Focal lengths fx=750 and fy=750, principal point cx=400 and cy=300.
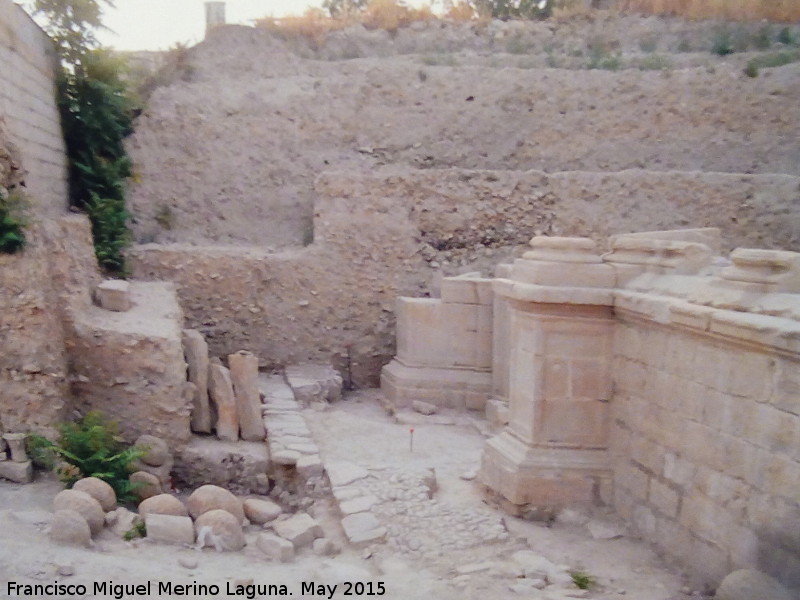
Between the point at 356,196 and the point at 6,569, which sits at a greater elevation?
the point at 356,196

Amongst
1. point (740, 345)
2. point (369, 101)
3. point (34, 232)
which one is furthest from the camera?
point (369, 101)

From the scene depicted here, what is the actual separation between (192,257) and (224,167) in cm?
262

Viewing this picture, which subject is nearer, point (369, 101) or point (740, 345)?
point (740, 345)

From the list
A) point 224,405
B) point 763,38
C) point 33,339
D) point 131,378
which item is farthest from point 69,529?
point 763,38

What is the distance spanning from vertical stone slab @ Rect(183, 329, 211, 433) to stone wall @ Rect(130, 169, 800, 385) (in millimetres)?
2593

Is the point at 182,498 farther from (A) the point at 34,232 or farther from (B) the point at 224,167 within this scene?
(B) the point at 224,167

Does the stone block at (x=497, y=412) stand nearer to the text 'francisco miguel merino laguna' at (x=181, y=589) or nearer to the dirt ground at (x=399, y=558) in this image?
the dirt ground at (x=399, y=558)

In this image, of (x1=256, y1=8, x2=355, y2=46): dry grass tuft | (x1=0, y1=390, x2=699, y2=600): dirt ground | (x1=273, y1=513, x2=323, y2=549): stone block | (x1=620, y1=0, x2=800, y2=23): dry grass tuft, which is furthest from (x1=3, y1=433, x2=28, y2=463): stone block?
(x1=620, y1=0, x2=800, y2=23): dry grass tuft

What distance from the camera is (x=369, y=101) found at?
14.5 m

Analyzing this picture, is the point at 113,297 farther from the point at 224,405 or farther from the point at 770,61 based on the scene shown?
the point at 770,61

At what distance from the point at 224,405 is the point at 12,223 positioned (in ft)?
9.42

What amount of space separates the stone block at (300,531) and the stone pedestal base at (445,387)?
13.4ft

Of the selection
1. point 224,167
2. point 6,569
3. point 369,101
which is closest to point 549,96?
point 369,101

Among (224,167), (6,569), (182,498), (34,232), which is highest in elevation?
(224,167)
